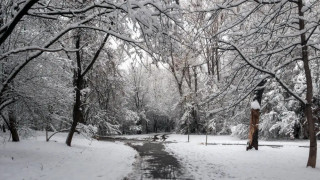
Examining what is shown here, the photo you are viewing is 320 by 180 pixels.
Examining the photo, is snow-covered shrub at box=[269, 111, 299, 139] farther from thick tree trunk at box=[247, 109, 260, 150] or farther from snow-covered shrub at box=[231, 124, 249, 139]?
thick tree trunk at box=[247, 109, 260, 150]

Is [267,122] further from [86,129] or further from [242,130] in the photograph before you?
[86,129]

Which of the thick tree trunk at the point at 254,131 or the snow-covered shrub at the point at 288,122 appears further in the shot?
the snow-covered shrub at the point at 288,122

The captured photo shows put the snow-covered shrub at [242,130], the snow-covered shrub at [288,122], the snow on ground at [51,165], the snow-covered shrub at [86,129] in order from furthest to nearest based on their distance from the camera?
the snow-covered shrub at [242,130] → the snow-covered shrub at [288,122] → the snow-covered shrub at [86,129] → the snow on ground at [51,165]

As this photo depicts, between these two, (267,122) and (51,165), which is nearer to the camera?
(51,165)

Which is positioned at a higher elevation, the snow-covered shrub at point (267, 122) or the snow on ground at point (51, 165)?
the snow-covered shrub at point (267, 122)

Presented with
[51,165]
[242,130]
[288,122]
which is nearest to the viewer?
[51,165]

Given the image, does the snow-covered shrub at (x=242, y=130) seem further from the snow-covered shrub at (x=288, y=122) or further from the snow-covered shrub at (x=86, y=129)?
the snow-covered shrub at (x=86, y=129)

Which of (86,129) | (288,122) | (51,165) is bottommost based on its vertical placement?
(51,165)

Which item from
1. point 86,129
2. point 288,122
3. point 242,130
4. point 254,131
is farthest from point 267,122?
point 86,129

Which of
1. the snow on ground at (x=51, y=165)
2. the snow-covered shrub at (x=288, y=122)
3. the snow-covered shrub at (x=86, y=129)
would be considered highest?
the snow-covered shrub at (x=288, y=122)

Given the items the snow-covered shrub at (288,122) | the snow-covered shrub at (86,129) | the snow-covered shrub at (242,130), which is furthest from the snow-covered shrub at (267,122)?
the snow-covered shrub at (86,129)

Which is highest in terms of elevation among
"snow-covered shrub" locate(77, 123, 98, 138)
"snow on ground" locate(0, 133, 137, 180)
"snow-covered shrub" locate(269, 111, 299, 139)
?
"snow-covered shrub" locate(269, 111, 299, 139)

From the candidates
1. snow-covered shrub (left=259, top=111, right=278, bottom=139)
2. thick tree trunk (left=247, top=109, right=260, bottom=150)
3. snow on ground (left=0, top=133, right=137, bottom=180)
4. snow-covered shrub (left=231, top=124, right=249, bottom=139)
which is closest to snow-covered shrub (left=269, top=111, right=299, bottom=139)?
snow-covered shrub (left=259, top=111, right=278, bottom=139)

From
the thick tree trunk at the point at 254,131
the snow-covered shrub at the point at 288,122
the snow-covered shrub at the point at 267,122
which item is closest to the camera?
the thick tree trunk at the point at 254,131
